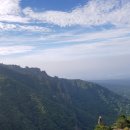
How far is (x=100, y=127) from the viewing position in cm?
7838

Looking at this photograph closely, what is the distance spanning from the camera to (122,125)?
294 feet

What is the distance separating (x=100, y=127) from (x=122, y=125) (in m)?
13.0

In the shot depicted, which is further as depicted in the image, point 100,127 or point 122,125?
point 122,125
